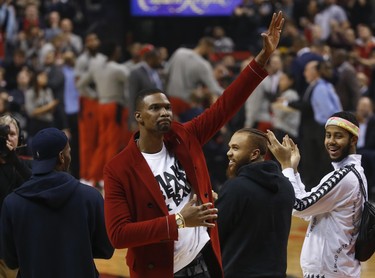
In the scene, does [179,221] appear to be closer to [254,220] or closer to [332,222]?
[254,220]

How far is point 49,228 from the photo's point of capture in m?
4.90

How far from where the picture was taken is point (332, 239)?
18.5ft

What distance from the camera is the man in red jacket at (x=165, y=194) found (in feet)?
15.8

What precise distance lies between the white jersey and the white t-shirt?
0.79 meters

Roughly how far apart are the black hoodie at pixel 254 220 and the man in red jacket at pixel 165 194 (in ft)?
0.67

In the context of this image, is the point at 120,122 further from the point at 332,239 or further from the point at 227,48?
the point at 332,239

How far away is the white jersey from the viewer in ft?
18.5

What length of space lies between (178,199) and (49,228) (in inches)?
28.7

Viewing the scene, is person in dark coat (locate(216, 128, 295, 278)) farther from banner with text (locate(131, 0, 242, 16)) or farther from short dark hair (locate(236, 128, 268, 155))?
banner with text (locate(131, 0, 242, 16))

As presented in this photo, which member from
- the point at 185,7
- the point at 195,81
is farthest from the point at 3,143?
the point at 185,7

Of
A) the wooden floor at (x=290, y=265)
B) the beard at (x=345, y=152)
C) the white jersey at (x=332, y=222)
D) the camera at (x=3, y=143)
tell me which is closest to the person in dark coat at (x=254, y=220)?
the white jersey at (x=332, y=222)

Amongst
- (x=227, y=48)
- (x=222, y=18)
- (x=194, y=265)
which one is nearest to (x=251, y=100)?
(x=227, y=48)

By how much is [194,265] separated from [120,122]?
28.8ft

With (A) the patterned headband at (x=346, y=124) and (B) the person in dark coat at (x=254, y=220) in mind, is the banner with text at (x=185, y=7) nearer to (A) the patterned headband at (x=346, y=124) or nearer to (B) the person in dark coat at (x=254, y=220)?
(A) the patterned headband at (x=346, y=124)
